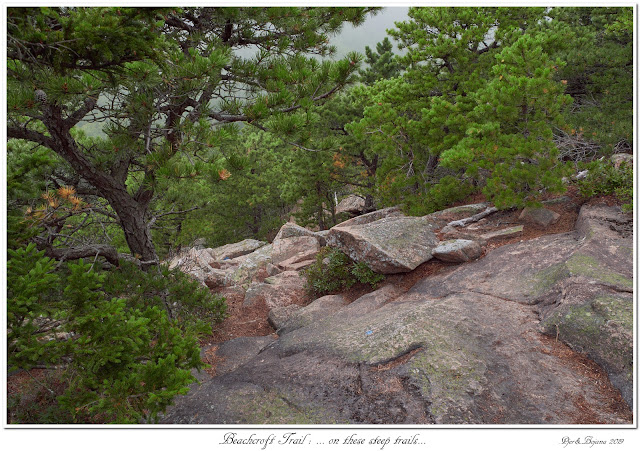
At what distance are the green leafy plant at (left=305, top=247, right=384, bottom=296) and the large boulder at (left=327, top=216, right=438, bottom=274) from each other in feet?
0.59

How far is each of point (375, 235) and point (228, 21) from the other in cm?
537

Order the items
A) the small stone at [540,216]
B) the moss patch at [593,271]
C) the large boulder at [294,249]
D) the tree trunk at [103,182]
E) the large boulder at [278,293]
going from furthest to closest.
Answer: the large boulder at [294,249] < the large boulder at [278,293] < the small stone at [540,216] < the moss patch at [593,271] < the tree trunk at [103,182]

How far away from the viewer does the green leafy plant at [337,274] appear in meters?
8.51

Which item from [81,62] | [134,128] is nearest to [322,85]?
[134,128]

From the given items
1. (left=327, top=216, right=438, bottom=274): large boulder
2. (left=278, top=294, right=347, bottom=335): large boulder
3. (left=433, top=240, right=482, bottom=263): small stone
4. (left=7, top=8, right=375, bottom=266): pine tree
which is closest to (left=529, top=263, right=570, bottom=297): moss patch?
(left=433, top=240, right=482, bottom=263): small stone

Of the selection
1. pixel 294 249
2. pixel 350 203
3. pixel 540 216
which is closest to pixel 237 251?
pixel 294 249

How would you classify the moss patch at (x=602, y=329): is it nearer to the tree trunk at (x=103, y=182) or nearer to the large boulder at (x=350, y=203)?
the tree trunk at (x=103, y=182)

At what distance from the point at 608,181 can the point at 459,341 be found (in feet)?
19.9

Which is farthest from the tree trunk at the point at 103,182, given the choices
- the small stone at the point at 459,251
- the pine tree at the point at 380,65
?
the pine tree at the point at 380,65

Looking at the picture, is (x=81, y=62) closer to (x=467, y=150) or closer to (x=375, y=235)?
(x=375, y=235)

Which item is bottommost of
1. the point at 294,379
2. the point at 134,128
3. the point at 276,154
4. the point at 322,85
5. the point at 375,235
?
the point at 294,379

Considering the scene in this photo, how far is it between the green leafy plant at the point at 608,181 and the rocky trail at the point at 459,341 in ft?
1.16

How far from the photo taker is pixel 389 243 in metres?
8.49

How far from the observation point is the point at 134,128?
5.04m
